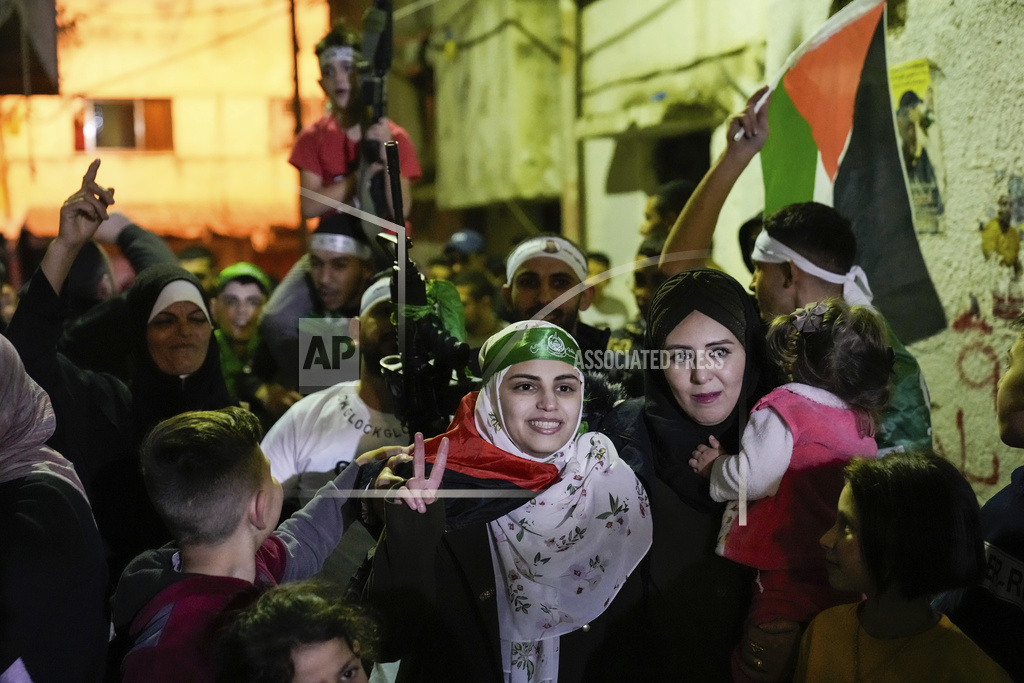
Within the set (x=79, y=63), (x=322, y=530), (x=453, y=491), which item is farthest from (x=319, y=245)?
(x=453, y=491)

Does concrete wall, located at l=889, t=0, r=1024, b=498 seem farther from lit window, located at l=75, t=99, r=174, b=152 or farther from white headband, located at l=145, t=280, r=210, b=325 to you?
lit window, located at l=75, t=99, r=174, b=152

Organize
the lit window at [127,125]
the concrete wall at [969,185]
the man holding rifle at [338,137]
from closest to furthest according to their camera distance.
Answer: the concrete wall at [969,185], the man holding rifle at [338,137], the lit window at [127,125]

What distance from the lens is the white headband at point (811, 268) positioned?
254cm

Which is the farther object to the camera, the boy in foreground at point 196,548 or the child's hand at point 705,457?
the child's hand at point 705,457

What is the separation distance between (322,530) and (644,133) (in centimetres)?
462

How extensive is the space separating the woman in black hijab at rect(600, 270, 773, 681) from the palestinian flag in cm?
116

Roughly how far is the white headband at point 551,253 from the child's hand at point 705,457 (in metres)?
0.96

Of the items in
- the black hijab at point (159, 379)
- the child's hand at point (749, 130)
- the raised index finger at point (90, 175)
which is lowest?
the black hijab at point (159, 379)

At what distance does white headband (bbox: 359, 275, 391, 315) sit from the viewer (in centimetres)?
273

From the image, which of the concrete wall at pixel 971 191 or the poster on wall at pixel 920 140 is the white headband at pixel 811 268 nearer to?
the concrete wall at pixel 971 191

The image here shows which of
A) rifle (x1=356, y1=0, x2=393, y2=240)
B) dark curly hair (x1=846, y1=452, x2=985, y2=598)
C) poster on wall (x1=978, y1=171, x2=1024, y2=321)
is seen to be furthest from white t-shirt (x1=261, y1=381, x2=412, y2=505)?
poster on wall (x1=978, y1=171, x2=1024, y2=321)

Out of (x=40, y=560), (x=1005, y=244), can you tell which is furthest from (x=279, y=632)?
(x=1005, y=244)

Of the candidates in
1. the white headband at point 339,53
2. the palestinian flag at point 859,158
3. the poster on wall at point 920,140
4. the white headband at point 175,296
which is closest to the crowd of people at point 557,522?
the white headband at point 175,296

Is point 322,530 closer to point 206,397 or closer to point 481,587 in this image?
point 481,587
